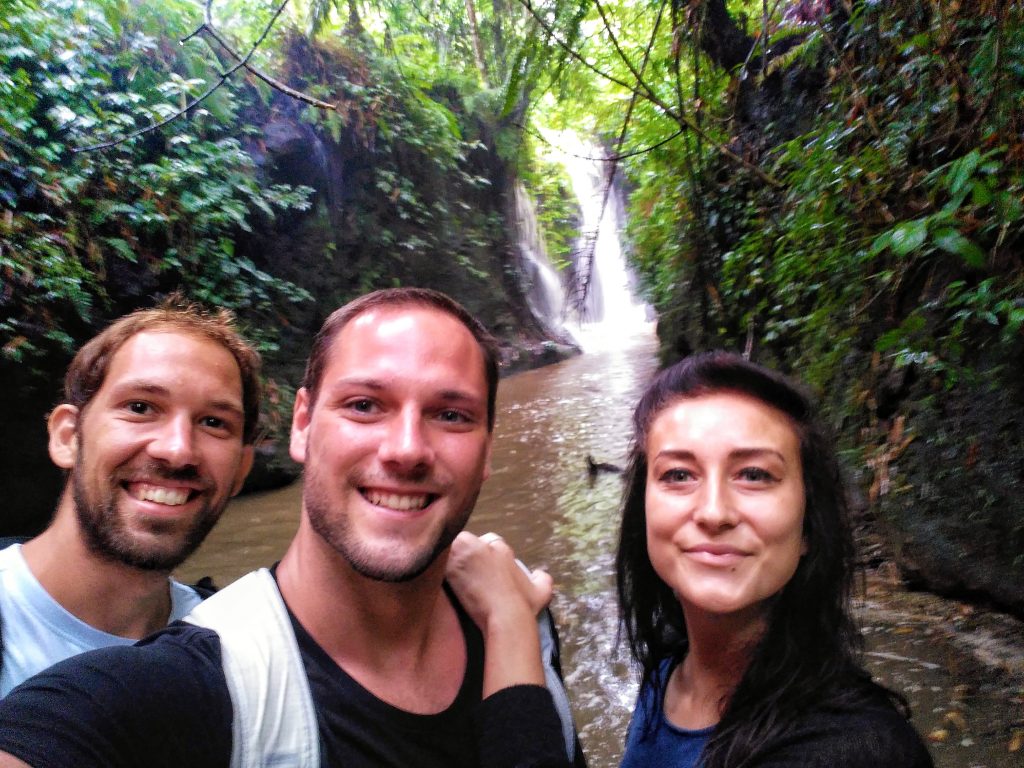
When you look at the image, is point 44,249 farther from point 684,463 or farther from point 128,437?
point 684,463

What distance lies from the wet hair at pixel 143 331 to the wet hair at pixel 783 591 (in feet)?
4.66

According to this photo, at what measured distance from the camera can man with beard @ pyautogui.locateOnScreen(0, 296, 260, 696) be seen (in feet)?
6.39

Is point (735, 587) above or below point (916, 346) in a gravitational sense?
below

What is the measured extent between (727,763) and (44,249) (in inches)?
282

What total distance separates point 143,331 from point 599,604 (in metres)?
3.42

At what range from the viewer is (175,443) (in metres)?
1.99

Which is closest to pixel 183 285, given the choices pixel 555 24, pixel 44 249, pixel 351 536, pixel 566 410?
pixel 44 249

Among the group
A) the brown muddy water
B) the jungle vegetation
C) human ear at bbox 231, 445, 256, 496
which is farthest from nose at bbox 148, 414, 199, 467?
the brown muddy water

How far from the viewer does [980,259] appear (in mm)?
2354

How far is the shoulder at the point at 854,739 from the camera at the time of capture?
4.22 feet

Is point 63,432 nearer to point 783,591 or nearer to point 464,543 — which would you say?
point 464,543

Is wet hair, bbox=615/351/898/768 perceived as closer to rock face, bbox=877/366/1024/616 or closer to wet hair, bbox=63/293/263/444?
wet hair, bbox=63/293/263/444

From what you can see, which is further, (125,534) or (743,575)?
(125,534)

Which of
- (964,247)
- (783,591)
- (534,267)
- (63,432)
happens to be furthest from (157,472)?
(534,267)
